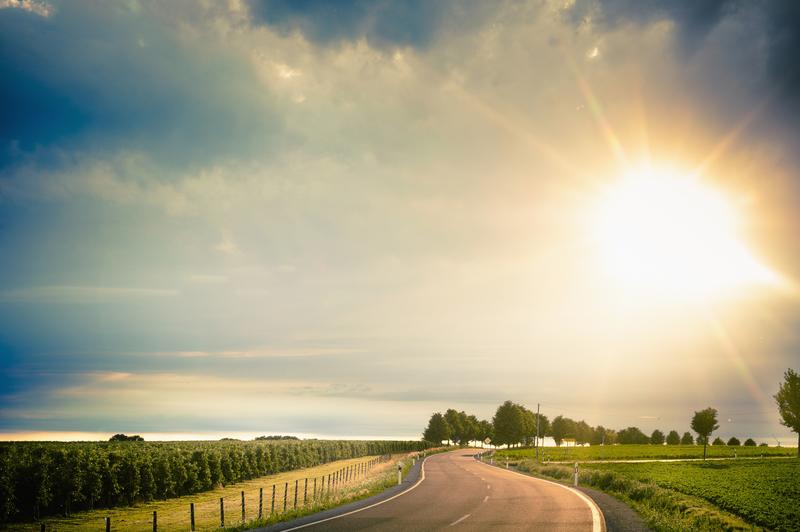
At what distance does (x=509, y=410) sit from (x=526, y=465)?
100849 mm

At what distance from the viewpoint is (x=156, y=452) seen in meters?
41.8

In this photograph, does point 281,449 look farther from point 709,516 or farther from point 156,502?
point 709,516

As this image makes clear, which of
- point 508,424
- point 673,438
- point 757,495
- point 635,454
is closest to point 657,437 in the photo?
point 673,438

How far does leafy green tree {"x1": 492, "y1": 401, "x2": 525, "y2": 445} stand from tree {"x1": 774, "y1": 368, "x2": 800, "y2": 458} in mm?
65125

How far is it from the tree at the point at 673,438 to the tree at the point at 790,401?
340ft

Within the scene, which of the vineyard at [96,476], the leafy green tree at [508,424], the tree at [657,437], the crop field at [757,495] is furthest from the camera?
the tree at [657,437]

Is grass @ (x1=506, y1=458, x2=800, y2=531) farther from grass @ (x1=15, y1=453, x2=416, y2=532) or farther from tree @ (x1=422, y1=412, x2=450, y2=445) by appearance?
tree @ (x1=422, y1=412, x2=450, y2=445)

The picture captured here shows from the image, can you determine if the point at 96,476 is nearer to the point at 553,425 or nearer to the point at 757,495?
the point at 757,495

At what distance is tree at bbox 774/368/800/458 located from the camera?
94.1m

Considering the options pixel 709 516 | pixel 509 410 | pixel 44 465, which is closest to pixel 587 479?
pixel 709 516

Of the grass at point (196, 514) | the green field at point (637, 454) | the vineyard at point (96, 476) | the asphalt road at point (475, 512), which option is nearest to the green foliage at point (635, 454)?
the green field at point (637, 454)

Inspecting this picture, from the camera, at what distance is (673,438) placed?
196m

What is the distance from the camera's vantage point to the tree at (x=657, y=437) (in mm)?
194775

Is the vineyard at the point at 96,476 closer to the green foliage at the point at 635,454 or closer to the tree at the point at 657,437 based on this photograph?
the green foliage at the point at 635,454
